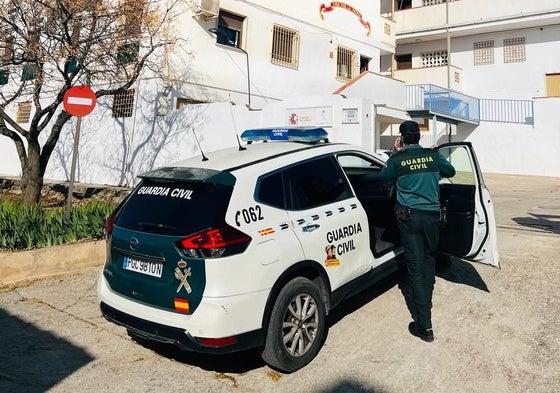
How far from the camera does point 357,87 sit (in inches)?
596

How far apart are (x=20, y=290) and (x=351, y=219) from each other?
4.21 meters

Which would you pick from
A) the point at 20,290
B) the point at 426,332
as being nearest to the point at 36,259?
the point at 20,290

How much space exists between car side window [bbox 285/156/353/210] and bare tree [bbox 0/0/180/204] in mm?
6322

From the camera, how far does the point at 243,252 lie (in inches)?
118

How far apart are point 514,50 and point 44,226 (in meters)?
24.9

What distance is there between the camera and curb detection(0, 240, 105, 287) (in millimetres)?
5391

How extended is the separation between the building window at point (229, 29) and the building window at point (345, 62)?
5.02m

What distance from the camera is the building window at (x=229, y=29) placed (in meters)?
13.8

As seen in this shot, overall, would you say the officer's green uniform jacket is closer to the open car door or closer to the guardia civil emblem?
the open car door

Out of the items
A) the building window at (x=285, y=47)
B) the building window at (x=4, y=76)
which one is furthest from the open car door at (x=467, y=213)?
the building window at (x=285, y=47)

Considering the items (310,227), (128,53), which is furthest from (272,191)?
(128,53)

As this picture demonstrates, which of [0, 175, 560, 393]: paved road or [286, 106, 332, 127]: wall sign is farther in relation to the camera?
[286, 106, 332, 127]: wall sign

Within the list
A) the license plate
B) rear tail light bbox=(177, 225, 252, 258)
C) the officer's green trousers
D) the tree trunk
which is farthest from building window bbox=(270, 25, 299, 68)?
rear tail light bbox=(177, 225, 252, 258)

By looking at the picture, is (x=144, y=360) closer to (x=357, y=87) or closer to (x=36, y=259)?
(x=36, y=259)
